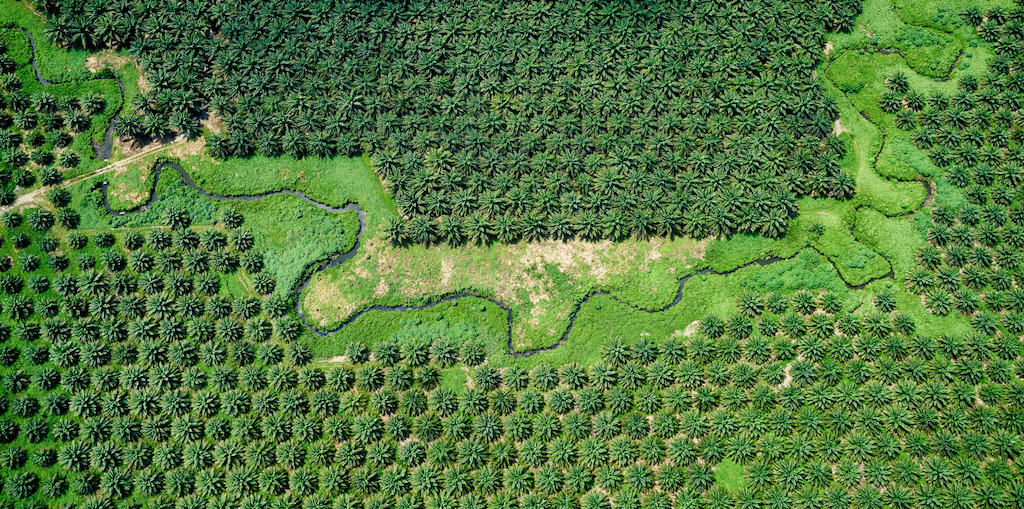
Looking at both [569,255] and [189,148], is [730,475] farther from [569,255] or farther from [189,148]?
[189,148]

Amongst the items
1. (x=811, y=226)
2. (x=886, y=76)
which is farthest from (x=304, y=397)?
(x=886, y=76)

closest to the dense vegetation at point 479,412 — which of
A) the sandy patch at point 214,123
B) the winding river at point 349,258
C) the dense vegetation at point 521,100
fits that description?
the winding river at point 349,258

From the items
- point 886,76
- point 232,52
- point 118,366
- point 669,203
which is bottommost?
point 118,366

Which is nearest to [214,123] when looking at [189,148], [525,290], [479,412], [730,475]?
[189,148]

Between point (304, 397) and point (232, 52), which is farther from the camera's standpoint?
point (232, 52)

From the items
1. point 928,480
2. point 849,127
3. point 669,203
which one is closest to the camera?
point 928,480

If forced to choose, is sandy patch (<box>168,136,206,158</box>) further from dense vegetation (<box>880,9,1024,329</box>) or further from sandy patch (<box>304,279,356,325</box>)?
dense vegetation (<box>880,9,1024,329</box>)

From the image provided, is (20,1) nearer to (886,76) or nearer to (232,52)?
(232,52)

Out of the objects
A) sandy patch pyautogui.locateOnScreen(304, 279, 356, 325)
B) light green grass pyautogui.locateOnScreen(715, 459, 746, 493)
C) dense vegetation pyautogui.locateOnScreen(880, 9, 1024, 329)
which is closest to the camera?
light green grass pyautogui.locateOnScreen(715, 459, 746, 493)

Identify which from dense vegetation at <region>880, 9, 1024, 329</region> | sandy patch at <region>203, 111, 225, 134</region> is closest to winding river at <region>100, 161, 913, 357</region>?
dense vegetation at <region>880, 9, 1024, 329</region>
